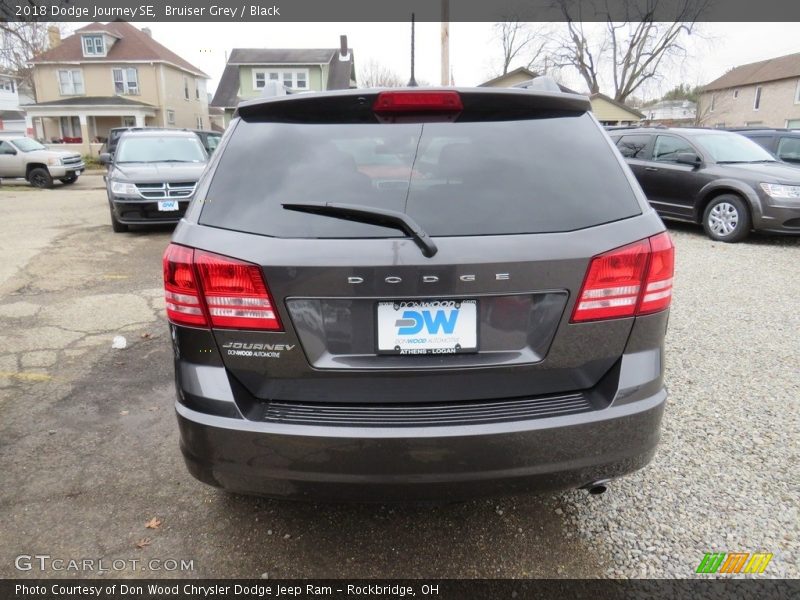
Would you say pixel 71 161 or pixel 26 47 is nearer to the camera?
pixel 71 161

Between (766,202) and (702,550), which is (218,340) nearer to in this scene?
(702,550)

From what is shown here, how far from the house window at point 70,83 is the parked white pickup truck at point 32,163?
2206 centimetres

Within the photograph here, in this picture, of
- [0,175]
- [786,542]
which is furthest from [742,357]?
[0,175]

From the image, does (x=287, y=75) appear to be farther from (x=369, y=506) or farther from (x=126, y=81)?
(x=369, y=506)

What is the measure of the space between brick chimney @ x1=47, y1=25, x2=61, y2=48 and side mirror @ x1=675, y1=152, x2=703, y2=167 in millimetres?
42836

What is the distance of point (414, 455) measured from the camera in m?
1.79

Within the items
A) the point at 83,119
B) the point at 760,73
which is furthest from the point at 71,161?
the point at 760,73

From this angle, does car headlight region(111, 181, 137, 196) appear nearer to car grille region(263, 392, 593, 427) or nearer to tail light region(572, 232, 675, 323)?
car grille region(263, 392, 593, 427)

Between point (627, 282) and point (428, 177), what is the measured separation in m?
0.77

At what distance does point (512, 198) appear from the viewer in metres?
1.90

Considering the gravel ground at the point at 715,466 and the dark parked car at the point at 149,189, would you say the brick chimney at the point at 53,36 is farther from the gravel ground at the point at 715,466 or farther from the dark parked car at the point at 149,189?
the gravel ground at the point at 715,466

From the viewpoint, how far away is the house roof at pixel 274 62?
39406mm

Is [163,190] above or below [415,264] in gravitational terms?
below

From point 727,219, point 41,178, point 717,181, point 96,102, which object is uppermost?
point 96,102
